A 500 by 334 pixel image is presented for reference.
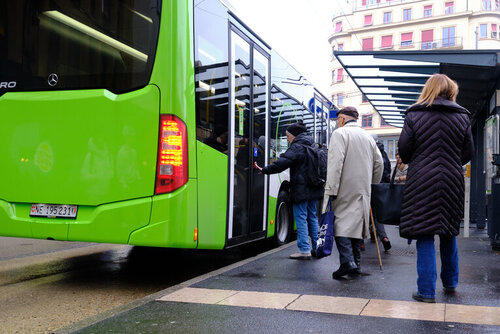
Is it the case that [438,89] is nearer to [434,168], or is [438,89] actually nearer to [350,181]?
[434,168]

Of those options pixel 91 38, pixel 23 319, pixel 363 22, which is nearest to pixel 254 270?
pixel 23 319

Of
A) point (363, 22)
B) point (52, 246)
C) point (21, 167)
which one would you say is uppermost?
point (363, 22)

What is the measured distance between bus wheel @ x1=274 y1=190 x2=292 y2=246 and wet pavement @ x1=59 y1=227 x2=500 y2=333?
7.77 feet

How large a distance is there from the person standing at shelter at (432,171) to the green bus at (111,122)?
2.12m

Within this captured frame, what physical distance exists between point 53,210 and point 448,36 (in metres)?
67.6

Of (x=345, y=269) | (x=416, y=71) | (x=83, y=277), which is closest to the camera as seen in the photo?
(x=345, y=269)

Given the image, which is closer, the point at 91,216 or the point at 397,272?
the point at 91,216

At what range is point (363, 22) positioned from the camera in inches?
2886

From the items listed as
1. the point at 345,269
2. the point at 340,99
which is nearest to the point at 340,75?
the point at 340,99

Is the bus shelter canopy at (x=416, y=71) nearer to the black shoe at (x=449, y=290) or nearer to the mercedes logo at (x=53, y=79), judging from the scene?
the black shoe at (x=449, y=290)

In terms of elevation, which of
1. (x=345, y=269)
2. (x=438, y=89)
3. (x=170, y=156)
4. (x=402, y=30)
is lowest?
(x=345, y=269)

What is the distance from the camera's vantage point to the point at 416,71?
10.9 metres

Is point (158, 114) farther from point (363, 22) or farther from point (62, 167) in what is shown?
point (363, 22)

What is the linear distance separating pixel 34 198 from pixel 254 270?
2460 millimetres
